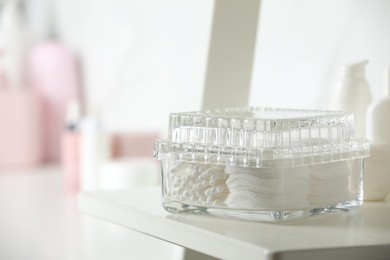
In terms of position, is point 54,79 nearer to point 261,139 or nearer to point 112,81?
point 112,81

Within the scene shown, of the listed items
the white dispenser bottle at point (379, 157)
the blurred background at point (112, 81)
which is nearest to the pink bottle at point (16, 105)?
the blurred background at point (112, 81)

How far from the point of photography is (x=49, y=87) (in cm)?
224

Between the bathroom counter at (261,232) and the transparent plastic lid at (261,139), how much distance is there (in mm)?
61

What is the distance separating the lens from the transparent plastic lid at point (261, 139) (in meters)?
0.78

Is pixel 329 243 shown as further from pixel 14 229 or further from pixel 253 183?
pixel 14 229

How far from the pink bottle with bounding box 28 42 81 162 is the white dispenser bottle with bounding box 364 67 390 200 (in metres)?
1.42

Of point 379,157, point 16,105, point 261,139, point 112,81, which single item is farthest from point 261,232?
point 16,105

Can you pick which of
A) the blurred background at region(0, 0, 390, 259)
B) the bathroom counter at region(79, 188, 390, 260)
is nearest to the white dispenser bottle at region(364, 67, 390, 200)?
the bathroom counter at region(79, 188, 390, 260)

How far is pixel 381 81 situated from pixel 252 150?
334mm

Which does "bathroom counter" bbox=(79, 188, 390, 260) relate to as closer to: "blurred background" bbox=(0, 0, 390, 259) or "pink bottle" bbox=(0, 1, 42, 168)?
"blurred background" bbox=(0, 0, 390, 259)

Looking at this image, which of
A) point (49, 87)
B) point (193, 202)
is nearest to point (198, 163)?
point (193, 202)

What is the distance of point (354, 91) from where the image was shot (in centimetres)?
94

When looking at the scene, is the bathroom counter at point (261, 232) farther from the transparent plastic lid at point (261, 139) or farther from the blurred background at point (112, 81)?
the blurred background at point (112, 81)

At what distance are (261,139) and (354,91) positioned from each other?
0.69 ft
